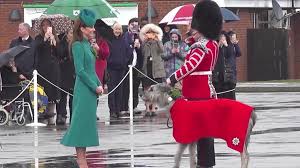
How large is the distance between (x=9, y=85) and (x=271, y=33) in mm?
23992

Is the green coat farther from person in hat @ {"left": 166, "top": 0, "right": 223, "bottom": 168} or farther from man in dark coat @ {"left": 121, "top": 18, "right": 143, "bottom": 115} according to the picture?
man in dark coat @ {"left": 121, "top": 18, "right": 143, "bottom": 115}

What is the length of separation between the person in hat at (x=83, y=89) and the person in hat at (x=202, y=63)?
1.19 metres

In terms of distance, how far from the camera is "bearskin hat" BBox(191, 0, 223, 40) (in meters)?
12.9

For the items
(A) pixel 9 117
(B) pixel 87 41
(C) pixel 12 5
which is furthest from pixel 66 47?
(C) pixel 12 5

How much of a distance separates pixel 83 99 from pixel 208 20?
1.80 metres

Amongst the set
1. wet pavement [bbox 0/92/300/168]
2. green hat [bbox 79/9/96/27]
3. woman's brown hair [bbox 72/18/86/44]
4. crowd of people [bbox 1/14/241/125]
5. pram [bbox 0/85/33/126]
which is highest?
green hat [bbox 79/9/96/27]

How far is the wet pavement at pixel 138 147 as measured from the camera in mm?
14543

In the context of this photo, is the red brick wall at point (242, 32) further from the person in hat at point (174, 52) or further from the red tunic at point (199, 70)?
the red tunic at point (199, 70)

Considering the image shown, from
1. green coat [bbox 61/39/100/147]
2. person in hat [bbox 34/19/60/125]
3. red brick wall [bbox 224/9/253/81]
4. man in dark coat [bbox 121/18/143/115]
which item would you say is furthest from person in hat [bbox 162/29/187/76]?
red brick wall [bbox 224/9/253/81]

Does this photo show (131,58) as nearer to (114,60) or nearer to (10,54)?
(114,60)

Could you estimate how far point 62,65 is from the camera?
22406mm

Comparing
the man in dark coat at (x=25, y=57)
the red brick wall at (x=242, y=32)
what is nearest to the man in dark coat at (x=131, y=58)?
the man in dark coat at (x=25, y=57)

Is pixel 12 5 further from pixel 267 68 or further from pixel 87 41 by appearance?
pixel 87 41

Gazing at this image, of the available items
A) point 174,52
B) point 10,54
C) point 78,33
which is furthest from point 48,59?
point 78,33
